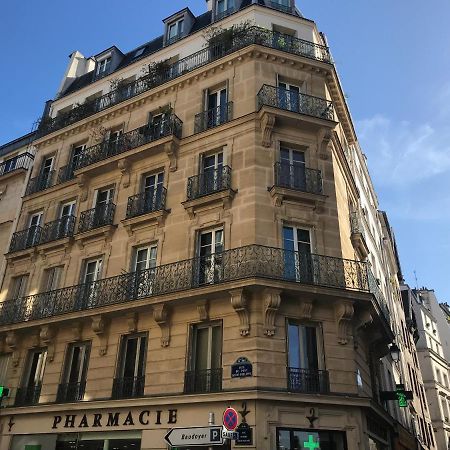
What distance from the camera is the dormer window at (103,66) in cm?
2224

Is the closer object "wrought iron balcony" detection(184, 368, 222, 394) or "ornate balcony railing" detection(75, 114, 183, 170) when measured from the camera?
"wrought iron balcony" detection(184, 368, 222, 394)

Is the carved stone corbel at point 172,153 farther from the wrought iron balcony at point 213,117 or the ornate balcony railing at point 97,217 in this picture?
the ornate balcony railing at point 97,217

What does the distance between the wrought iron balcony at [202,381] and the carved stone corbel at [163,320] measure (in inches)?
46.8

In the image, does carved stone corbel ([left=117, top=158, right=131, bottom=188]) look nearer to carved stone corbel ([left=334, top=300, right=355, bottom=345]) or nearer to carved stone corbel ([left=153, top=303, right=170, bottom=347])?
carved stone corbel ([left=153, top=303, right=170, bottom=347])

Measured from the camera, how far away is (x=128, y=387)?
13289 mm

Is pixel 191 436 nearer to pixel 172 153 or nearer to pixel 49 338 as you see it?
pixel 49 338

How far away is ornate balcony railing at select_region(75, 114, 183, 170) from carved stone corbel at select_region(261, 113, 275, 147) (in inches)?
134

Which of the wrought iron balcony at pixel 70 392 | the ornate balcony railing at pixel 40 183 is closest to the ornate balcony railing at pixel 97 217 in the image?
the ornate balcony railing at pixel 40 183

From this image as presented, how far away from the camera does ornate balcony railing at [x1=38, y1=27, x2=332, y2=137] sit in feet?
55.9

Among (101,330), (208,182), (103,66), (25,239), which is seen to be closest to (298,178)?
(208,182)

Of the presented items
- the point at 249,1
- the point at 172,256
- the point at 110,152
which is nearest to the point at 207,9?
the point at 249,1

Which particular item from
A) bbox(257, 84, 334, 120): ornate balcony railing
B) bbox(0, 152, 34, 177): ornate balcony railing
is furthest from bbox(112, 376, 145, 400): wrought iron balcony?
bbox(0, 152, 34, 177): ornate balcony railing

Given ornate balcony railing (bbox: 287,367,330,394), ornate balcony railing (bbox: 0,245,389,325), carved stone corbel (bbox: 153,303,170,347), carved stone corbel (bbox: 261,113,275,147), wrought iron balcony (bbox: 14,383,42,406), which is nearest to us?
ornate balcony railing (bbox: 287,367,330,394)

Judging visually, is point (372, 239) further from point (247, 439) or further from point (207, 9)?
point (247, 439)
